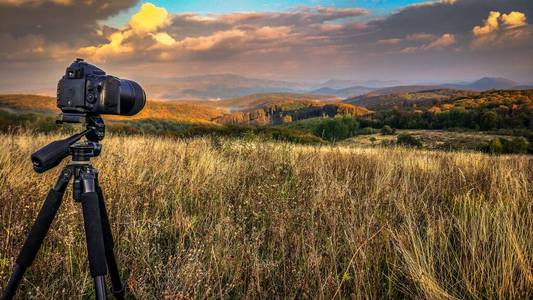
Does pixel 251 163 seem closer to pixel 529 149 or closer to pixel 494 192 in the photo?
pixel 494 192

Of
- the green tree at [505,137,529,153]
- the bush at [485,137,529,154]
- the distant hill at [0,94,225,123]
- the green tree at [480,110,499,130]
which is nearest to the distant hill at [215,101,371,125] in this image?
the distant hill at [0,94,225,123]

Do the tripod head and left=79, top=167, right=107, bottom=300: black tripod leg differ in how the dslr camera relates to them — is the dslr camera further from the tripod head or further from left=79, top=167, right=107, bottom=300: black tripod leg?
left=79, top=167, right=107, bottom=300: black tripod leg

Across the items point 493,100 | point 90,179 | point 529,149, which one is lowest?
point 529,149

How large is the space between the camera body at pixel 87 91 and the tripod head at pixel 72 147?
45 millimetres

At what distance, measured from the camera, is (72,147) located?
191 cm

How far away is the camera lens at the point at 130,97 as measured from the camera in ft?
6.97

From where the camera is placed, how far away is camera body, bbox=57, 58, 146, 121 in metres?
1.99

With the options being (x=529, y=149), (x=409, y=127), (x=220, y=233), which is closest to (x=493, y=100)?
(x=409, y=127)

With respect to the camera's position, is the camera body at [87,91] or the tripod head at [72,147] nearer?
the tripod head at [72,147]

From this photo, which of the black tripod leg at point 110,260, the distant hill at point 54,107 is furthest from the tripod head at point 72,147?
the distant hill at point 54,107

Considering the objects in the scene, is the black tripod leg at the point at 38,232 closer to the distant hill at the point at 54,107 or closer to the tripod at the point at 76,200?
the tripod at the point at 76,200

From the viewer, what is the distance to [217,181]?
499 centimetres

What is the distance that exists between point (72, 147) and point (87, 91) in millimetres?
341

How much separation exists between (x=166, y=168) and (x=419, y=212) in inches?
147
